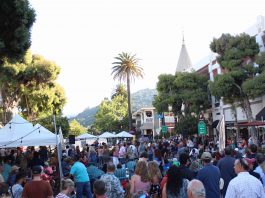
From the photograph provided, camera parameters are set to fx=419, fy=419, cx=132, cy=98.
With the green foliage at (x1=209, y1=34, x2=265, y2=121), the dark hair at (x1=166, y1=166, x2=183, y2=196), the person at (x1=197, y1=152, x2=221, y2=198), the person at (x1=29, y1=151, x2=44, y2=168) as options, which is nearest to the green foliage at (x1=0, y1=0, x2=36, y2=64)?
the person at (x1=29, y1=151, x2=44, y2=168)

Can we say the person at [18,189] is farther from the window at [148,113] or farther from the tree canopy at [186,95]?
→ the window at [148,113]

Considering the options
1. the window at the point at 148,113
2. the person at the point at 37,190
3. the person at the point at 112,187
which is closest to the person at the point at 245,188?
the person at the point at 112,187

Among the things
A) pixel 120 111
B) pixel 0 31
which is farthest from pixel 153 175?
pixel 120 111

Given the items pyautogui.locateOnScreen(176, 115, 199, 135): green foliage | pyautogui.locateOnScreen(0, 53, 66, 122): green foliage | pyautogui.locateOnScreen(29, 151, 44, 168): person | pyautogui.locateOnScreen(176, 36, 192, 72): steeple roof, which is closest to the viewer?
pyautogui.locateOnScreen(29, 151, 44, 168): person

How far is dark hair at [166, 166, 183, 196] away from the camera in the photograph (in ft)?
20.9

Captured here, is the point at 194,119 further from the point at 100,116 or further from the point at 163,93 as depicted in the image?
the point at 100,116

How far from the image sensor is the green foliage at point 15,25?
42.3 ft

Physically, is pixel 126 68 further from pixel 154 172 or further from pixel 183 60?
pixel 154 172

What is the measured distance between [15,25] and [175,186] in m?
8.90

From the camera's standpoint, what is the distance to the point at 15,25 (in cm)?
1323

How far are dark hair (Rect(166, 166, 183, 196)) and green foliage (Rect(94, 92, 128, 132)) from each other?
251 feet

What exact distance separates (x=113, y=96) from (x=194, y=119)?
2238 inches

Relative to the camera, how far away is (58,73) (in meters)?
39.8

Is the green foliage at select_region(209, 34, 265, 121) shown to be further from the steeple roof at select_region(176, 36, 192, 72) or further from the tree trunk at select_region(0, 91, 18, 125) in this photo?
the steeple roof at select_region(176, 36, 192, 72)
